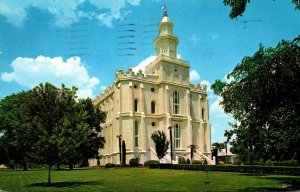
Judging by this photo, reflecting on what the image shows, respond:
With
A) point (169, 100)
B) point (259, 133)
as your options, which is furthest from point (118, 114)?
point (259, 133)

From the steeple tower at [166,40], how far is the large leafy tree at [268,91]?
5182 centimetres

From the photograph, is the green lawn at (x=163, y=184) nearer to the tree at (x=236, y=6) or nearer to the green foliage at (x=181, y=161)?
the tree at (x=236, y=6)

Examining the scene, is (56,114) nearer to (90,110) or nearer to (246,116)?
(246,116)

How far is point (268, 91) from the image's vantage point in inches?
685

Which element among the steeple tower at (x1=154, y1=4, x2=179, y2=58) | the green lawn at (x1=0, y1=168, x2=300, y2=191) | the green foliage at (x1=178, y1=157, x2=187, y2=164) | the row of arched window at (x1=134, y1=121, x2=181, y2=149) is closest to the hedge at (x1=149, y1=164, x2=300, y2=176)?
the green lawn at (x1=0, y1=168, x2=300, y2=191)

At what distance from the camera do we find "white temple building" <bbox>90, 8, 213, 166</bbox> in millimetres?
63281

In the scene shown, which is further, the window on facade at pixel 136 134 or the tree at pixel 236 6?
the window on facade at pixel 136 134

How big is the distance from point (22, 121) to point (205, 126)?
55056mm

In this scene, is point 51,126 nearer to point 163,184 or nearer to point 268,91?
point 163,184

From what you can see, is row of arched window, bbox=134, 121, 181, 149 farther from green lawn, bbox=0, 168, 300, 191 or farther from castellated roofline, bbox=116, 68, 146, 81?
green lawn, bbox=0, 168, 300, 191

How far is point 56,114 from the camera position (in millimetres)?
24422

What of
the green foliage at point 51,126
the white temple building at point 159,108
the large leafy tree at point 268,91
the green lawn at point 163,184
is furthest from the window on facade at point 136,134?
the large leafy tree at point 268,91

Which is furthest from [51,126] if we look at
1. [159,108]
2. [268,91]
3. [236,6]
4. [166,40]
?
[166,40]

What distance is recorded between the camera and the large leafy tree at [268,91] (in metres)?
16.8
